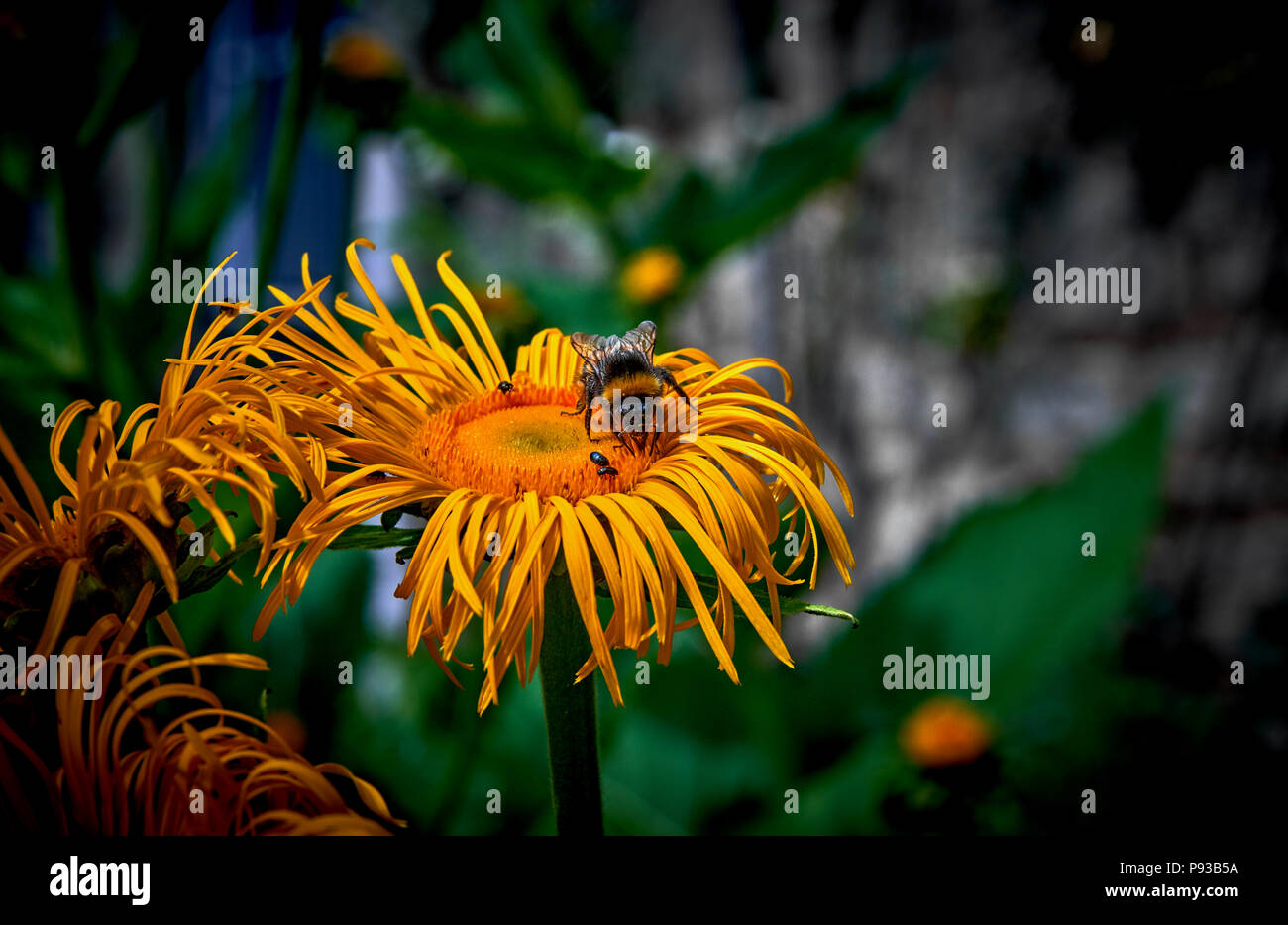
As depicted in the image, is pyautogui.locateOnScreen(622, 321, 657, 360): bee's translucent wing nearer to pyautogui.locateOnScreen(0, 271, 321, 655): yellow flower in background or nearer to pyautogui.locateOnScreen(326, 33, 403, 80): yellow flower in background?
pyautogui.locateOnScreen(0, 271, 321, 655): yellow flower in background

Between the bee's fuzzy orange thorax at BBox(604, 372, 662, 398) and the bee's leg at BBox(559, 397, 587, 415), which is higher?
the bee's fuzzy orange thorax at BBox(604, 372, 662, 398)

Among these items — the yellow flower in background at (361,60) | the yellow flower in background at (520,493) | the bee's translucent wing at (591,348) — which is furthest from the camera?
the yellow flower in background at (361,60)

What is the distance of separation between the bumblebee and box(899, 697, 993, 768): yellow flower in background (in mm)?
353

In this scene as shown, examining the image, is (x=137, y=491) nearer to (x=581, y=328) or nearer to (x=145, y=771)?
(x=145, y=771)

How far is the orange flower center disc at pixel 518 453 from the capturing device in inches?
13.6

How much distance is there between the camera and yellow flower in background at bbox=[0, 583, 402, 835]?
1.02ft

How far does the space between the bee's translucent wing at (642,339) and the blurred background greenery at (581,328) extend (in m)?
0.21

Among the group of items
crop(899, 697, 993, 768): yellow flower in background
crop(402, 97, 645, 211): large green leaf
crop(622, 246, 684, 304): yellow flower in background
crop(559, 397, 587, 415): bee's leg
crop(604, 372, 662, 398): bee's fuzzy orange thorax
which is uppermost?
crop(402, 97, 645, 211): large green leaf

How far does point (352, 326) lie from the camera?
0.61 m

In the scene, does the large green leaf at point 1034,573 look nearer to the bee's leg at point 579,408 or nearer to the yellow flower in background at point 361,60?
the bee's leg at point 579,408

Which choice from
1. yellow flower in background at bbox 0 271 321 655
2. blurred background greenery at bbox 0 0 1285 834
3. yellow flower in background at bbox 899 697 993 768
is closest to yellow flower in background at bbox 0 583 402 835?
yellow flower in background at bbox 0 271 321 655

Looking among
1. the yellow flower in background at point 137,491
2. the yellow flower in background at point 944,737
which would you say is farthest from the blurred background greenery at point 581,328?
the yellow flower in background at point 137,491
